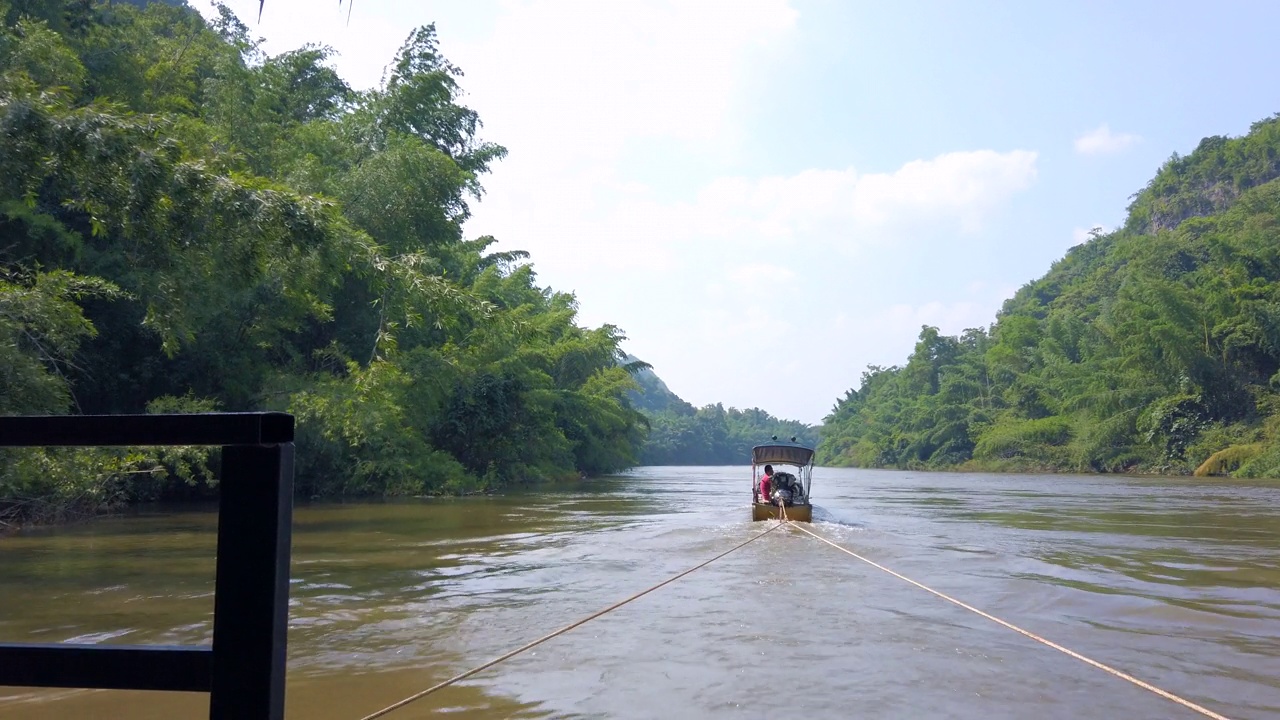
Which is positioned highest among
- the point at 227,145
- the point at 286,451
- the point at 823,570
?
the point at 227,145

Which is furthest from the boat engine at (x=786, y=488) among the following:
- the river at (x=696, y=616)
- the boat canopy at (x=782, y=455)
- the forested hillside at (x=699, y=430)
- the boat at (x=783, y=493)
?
the forested hillside at (x=699, y=430)

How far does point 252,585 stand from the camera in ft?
4.99

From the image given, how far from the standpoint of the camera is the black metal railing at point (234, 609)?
4.93 feet

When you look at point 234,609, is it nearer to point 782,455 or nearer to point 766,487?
point 766,487

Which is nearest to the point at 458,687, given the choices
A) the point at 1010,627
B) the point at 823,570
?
the point at 1010,627

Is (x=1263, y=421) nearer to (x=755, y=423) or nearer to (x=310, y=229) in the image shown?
(x=310, y=229)

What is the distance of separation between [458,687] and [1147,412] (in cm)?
4783

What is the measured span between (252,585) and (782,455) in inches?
756

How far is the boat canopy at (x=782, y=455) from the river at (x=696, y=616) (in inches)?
146

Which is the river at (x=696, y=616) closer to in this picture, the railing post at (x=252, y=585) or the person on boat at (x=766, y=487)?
the person on boat at (x=766, y=487)

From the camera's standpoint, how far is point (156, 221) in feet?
29.6

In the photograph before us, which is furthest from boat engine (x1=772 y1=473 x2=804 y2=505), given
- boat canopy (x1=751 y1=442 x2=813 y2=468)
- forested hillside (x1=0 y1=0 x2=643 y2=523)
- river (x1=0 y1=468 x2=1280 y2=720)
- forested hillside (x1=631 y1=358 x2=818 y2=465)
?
forested hillside (x1=631 y1=358 x2=818 y2=465)

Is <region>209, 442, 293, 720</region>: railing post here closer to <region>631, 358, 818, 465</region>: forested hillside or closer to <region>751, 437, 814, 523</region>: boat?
<region>751, 437, 814, 523</region>: boat

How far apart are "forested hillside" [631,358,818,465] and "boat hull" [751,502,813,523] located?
7662 centimetres
